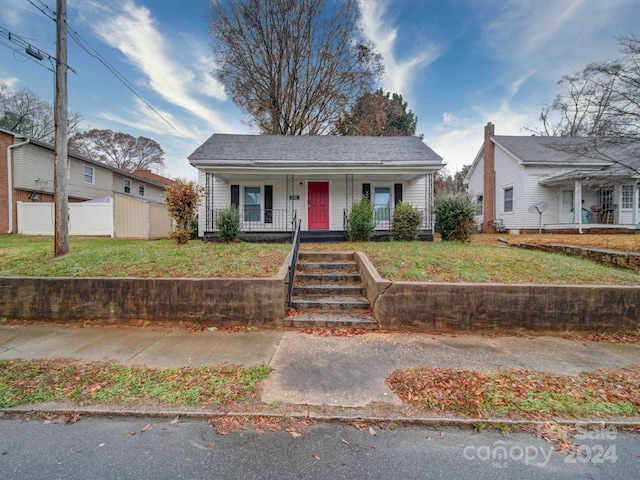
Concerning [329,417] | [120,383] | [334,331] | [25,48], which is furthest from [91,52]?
[329,417]

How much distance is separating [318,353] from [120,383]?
82.4 inches

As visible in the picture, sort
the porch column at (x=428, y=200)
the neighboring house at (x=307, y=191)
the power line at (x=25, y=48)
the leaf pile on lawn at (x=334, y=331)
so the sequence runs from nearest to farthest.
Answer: the leaf pile on lawn at (x=334, y=331) → the power line at (x=25, y=48) → the neighboring house at (x=307, y=191) → the porch column at (x=428, y=200)

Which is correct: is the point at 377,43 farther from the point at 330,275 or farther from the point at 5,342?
the point at 5,342

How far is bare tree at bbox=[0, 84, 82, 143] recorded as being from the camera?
886 inches

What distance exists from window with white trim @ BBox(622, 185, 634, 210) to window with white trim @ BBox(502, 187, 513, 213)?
5.09 metres

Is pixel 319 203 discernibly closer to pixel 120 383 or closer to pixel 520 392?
pixel 120 383

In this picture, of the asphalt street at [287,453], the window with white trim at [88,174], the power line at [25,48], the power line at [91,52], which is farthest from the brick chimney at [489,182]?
the window with white trim at [88,174]

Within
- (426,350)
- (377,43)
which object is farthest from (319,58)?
(426,350)

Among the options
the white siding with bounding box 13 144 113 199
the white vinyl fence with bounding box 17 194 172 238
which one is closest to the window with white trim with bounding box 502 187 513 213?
the white vinyl fence with bounding box 17 194 172 238

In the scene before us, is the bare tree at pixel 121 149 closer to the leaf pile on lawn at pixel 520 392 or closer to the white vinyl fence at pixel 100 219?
the white vinyl fence at pixel 100 219

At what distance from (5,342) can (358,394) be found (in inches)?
189

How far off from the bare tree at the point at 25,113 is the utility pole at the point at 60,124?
2384cm

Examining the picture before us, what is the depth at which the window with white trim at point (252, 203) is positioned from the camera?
1167cm

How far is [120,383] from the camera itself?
9.02 feet
